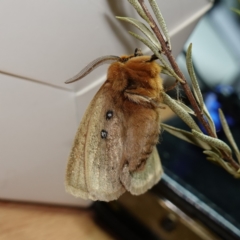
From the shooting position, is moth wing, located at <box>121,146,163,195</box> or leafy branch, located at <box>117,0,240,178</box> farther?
moth wing, located at <box>121,146,163,195</box>

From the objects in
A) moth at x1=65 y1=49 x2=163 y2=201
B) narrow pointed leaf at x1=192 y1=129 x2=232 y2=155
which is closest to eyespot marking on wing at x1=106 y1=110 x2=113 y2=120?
moth at x1=65 y1=49 x2=163 y2=201

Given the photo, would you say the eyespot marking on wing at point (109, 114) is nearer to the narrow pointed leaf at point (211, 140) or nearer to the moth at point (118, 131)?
the moth at point (118, 131)

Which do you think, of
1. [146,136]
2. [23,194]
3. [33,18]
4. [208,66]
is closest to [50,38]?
[33,18]

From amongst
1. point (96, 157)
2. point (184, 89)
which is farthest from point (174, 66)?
point (96, 157)

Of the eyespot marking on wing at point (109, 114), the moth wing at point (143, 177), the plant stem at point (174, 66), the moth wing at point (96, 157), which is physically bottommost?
the moth wing at point (143, 177)

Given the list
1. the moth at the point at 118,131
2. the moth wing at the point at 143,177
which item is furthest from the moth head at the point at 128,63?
the moth wing at the point at 143,177

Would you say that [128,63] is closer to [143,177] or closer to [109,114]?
[109,114]

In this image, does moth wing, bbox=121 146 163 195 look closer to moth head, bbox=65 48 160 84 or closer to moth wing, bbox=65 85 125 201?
moth wing, bbox=65 85 125 201
